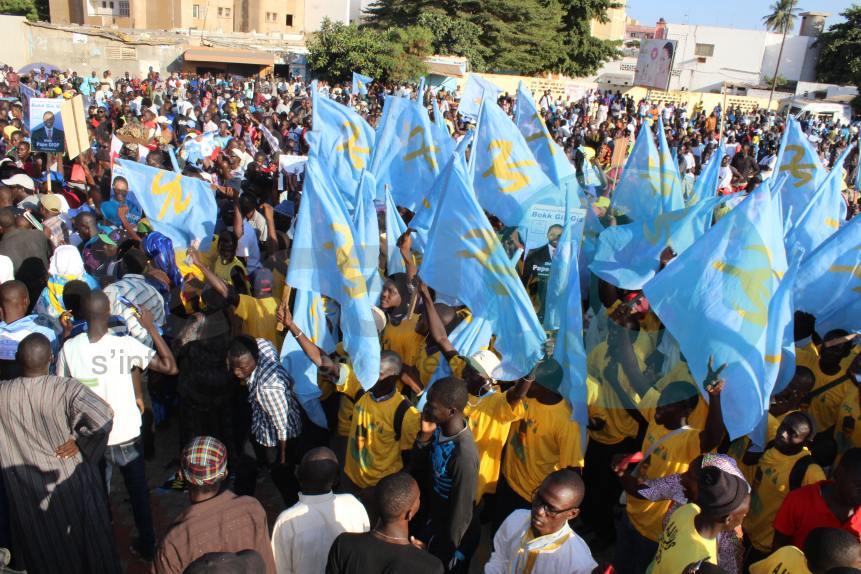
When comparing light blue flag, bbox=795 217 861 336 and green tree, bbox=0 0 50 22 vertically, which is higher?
green tree, bbox=0 0 50 22

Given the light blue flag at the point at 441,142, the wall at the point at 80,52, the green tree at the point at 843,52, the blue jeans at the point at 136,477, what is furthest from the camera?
the green tree at the point at 843,52

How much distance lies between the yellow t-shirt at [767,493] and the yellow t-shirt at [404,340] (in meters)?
2.19

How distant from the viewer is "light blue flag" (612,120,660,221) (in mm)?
6461

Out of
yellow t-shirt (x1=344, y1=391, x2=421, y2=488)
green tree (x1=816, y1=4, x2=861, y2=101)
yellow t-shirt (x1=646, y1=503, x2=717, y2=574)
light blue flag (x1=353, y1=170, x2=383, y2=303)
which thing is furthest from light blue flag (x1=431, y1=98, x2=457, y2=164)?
green tree (x1=816, y1=4, x2=861, y2=101)

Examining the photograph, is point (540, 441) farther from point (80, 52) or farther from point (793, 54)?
point (793, 54)

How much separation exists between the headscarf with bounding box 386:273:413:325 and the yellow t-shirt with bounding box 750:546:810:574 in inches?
114

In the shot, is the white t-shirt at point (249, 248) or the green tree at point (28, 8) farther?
the green tree at point (28, 8)

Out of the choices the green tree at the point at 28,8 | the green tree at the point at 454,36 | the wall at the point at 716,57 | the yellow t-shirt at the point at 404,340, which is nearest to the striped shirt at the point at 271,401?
the yellow t-shirt at the point at 404,340

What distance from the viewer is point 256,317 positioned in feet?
16.3

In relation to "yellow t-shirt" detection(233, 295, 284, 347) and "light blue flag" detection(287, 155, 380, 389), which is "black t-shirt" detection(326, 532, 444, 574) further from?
"yellow t-shirt" detection(233, 295, 284, 347)

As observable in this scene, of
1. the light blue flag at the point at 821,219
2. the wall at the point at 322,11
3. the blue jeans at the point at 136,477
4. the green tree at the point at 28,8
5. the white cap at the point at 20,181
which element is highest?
the wall at the point at 322,11

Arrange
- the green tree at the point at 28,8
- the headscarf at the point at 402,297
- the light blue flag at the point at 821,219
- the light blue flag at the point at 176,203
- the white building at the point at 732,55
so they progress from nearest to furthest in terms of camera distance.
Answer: the headscarf at the point at 402,297 → the light blue flag at the point at 176,203 → the light blue flag at the point at 821,219 → the green tree at the point at 28,8 → the white building at the point at 732,55

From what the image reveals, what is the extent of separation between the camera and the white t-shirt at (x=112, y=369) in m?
3.68

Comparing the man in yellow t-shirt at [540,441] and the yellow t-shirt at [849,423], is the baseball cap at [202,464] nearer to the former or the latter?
the man in yellow t-shirt at [540,441]
